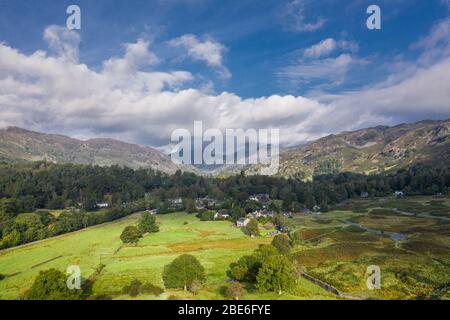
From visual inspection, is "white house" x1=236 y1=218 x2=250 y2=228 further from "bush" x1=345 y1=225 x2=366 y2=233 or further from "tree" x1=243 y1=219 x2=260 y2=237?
"bush" x1=345 y1=225 x2=366 y2=233

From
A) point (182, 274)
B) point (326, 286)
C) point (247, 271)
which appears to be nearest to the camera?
point (182, 274)

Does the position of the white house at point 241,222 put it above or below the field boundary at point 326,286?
above

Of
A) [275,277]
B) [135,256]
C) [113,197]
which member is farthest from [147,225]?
[113,197]

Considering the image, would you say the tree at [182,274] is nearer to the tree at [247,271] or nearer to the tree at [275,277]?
the tree at [247,271]

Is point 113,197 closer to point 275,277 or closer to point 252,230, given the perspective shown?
point 252,230

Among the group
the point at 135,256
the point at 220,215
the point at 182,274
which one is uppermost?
the point at 182,274

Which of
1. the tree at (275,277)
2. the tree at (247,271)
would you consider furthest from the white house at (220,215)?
the tree at (275,277)

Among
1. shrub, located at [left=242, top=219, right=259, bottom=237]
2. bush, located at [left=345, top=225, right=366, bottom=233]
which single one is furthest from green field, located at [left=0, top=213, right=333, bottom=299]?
bush, located at [left=345, top=225, right=366, bottom=233]
